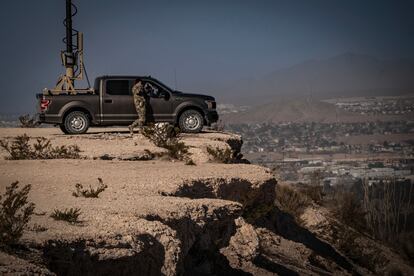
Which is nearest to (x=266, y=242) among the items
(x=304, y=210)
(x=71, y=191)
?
(x=71, y=191)

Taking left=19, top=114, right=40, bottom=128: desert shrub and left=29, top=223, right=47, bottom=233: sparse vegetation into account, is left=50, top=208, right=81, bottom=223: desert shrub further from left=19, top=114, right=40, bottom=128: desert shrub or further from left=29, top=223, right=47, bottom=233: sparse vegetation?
left=19, top=114, right=40, bottom=128: desert shrub

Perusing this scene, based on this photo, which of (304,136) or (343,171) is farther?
(304,136)

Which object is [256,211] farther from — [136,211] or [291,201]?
[291,201]

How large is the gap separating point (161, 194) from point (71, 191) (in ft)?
4.91

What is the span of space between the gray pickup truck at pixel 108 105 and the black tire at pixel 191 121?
0.24 meters

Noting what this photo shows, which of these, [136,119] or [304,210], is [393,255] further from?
[136,119]

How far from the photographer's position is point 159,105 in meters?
20.7

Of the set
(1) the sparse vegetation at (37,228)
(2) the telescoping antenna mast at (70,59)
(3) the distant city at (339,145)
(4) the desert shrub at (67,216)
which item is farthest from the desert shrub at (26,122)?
(3) the distant city at (339,145)

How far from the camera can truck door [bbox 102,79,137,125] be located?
20500 millimetres

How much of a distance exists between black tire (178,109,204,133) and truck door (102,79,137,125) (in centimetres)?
A: 156

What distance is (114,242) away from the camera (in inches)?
294

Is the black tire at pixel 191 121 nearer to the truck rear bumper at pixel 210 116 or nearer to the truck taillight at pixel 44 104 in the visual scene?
the truck rear bumper at pixel 210 116

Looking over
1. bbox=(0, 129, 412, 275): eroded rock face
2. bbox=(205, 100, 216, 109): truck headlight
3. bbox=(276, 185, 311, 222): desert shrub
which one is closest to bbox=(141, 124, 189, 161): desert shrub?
bbox=(0, 129, 412, 275): eroded rock face

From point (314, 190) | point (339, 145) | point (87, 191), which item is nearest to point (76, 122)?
point (314, 190)
